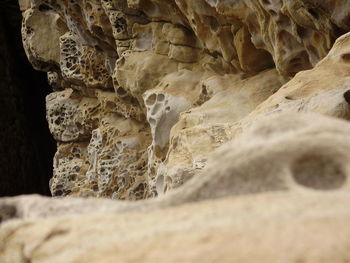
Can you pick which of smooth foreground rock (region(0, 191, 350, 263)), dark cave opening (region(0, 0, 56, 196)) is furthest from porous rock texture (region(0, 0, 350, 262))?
dark cave opening (region(0, 0, 56, 196))

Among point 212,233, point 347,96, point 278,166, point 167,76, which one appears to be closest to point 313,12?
point 347,96

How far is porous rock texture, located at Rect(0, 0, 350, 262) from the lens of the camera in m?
0.88

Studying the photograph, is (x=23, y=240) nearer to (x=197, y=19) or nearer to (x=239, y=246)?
(x=239, y=246)

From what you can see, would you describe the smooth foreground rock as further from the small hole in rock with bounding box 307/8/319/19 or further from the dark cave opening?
the dark cave opening

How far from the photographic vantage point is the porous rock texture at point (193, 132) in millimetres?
877

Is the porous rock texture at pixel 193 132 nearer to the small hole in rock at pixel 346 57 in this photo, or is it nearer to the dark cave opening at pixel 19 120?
the small hole in rock at pixel 346 57

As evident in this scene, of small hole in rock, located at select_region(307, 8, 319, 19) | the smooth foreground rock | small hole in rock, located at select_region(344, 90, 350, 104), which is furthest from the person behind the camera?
small hole in rock, located at select_region(307, 8, 319, 19)

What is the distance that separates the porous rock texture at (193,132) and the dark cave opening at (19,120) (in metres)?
1.74

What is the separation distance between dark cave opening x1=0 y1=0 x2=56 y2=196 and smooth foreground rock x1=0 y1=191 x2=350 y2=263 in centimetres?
672

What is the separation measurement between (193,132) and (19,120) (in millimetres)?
5458

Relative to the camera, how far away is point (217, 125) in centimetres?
264

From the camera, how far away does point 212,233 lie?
2.84ft

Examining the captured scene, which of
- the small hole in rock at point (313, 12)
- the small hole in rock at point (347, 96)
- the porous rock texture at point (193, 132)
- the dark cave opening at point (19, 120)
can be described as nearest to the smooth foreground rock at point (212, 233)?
the porous rock texture at point (193, 132)

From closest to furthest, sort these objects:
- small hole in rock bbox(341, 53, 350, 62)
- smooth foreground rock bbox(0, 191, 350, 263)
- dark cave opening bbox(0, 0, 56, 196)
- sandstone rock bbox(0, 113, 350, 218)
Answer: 1. smooth foreground rock bbox(0, 191, 350, 263)
2. sandstone rock bbox(0, 113, 350, 218)
3. small hole in rock bbox(341, 53, 350, 62)
4. dark cave opening bbox(0, 0, 56, 196)
